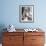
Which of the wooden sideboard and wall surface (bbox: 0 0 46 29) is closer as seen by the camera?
the wooden sideboard

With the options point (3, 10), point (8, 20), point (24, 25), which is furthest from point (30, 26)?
point (3, 10)

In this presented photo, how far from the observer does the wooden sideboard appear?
365 cm

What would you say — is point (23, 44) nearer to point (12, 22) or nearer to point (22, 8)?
point (12, 22)

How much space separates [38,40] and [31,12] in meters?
0.96

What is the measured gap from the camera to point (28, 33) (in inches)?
143

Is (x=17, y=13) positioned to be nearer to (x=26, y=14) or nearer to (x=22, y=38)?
(x=26, y=14)

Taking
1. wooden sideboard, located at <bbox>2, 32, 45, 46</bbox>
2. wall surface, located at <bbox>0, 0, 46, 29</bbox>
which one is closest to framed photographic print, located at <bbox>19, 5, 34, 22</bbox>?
wall surface, located at <bbox>0, 0, 46, 29</bbox>

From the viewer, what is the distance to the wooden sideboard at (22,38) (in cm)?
365

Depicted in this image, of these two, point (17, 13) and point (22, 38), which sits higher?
point (17, 13)

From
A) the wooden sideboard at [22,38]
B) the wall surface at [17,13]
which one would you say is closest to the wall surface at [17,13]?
the wall surface at [17,13]

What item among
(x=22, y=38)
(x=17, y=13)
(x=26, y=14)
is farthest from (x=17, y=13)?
(x=22, y=38)

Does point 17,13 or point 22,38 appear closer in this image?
point 22,38

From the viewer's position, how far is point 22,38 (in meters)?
3.66

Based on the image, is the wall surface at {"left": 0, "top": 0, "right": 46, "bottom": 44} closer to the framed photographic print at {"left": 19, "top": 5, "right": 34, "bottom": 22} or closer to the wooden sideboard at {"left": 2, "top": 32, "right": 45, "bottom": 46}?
the framed photographic print at {"left": 19, "top": 5, "right": 34, "bottom": 22}
